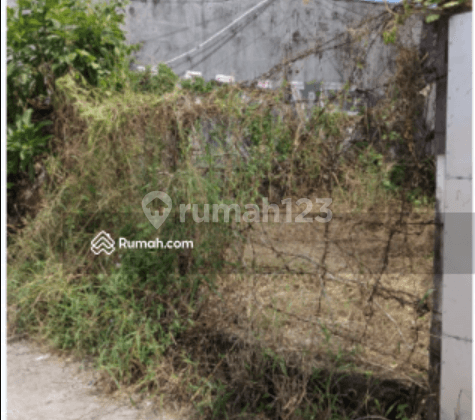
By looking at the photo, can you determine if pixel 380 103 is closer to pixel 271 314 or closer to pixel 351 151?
pixel 351 151

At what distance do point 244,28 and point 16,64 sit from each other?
4.64 metres

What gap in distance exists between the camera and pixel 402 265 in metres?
2.78

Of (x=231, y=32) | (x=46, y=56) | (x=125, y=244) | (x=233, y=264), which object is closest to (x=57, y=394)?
(x=125, y=244)

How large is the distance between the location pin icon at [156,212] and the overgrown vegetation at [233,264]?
5 centimetres

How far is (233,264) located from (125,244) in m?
1.04

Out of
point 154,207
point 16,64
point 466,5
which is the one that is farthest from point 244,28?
point 466,5

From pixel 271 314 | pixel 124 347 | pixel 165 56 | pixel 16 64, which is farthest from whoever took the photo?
pixel 165 56

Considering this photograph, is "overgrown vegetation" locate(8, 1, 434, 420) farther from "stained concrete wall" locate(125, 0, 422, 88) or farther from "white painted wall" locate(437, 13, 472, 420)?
"stained concrete wall" locate(125, 0, 422, 88)

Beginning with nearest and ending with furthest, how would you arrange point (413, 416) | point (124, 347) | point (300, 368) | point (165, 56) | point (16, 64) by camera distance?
1. point (413, 416)
2. point (300, 368)
3. point (124, 347)
4. point (16, 64)
5. point (165, 56)

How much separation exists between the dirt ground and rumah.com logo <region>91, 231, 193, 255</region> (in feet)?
2.97

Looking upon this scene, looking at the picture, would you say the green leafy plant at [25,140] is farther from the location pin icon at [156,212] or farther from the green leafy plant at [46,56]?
the location pin icon at [156,212]

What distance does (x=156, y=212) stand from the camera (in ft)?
11.3

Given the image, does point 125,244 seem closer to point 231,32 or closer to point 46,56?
point 46,56

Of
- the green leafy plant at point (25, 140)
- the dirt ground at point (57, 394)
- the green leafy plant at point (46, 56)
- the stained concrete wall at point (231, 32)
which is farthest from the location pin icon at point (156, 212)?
the stained concrete wall at point (231, 32)
